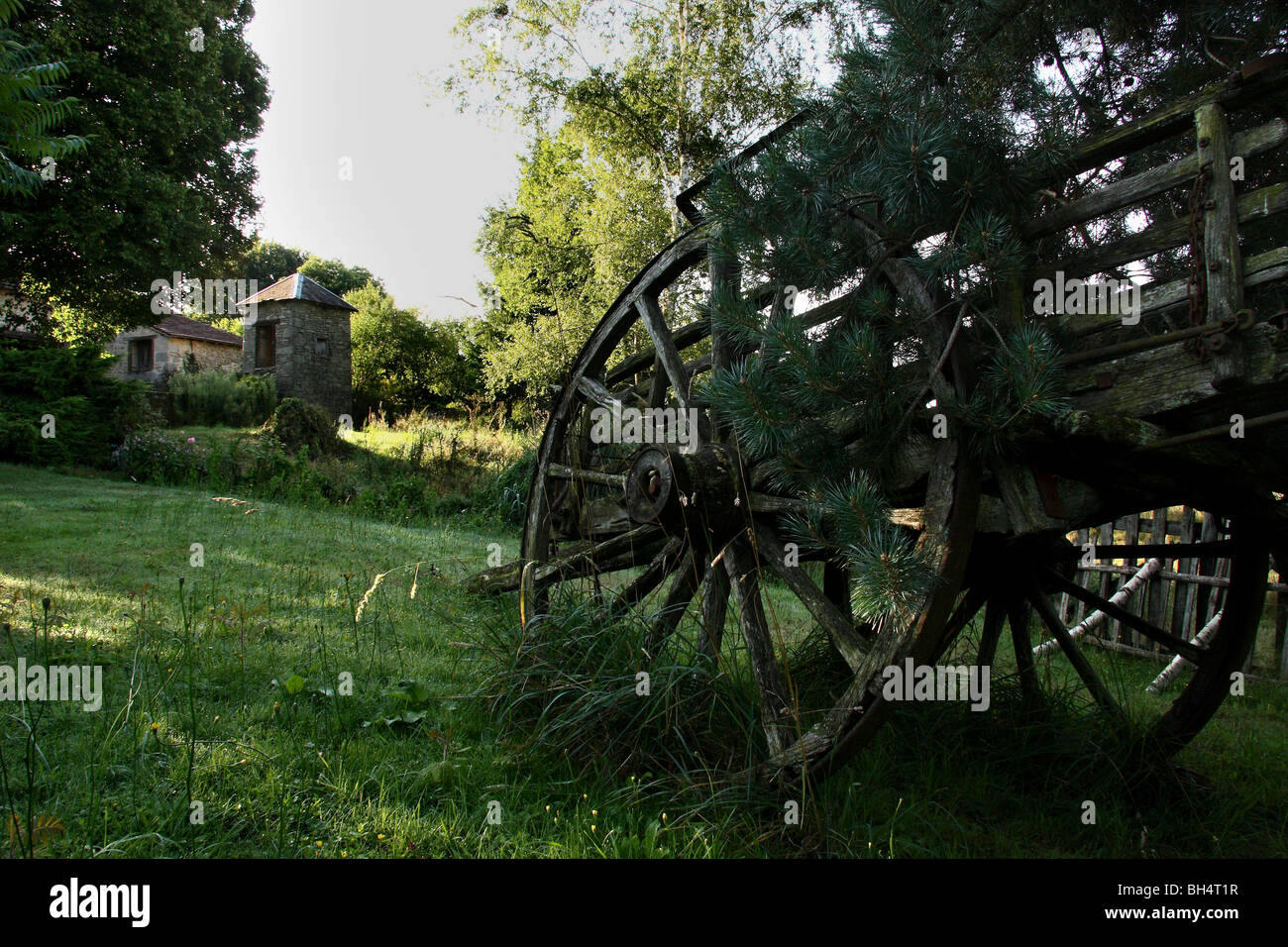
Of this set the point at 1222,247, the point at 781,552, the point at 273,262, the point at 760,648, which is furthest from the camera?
the point at 273,262

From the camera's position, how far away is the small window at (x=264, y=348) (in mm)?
23484

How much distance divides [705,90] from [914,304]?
1511 centimetres

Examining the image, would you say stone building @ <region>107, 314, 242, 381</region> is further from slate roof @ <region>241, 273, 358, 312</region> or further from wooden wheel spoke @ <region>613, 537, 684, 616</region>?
wooden wheel spoke @ <region>613, 537, 684, 616</region>

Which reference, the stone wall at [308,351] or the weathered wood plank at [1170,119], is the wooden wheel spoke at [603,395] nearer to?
the weathered wood plank at [1170,119]

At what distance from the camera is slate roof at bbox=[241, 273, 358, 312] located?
75.1ft

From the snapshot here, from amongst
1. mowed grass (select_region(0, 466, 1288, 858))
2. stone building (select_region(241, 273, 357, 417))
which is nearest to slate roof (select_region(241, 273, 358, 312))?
stone building (select_region(241, 273, 357, 417))

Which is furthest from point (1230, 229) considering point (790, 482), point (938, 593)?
point (790, 482)

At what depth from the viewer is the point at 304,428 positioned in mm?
16047

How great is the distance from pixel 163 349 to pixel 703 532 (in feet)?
96.4

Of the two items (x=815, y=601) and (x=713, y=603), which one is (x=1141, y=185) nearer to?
(x=815, y=601)

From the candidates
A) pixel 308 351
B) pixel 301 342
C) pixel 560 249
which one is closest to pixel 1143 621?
pixel 560 249

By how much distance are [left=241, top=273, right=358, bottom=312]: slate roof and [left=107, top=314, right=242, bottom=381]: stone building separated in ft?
14.7
